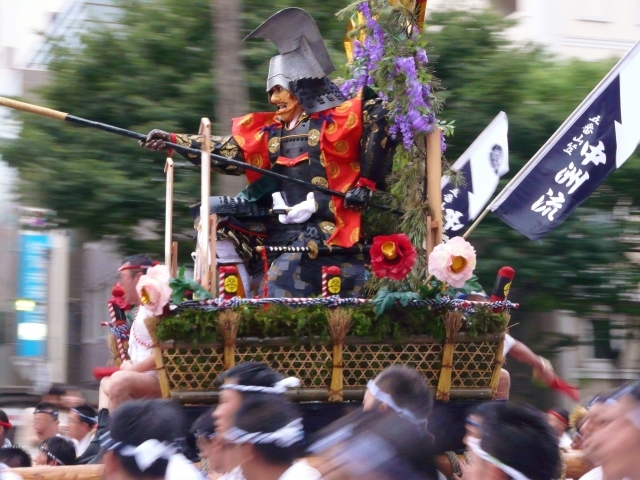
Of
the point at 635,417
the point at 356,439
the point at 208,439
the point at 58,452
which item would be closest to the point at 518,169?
the point at 58,452

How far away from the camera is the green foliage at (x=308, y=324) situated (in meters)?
4.55

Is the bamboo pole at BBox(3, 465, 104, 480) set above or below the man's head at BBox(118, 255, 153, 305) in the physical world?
below

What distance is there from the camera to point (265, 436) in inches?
121

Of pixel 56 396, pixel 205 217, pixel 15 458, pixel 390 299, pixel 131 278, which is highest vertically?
pixel 205 217

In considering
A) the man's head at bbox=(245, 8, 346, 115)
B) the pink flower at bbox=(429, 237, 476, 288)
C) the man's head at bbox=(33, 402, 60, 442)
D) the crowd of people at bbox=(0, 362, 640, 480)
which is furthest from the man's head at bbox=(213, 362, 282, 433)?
the man's head at bbox=(33, 402, 60, 442)

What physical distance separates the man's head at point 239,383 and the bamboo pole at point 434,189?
5.77 feet

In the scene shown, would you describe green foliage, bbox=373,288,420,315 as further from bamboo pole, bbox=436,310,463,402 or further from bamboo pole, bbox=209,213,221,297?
bamboo pole, bbox=209,213,221,297

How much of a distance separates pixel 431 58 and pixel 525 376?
9.93 feet

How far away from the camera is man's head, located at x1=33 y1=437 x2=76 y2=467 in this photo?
5840mm

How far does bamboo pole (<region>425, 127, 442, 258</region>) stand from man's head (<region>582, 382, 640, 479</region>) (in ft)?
7.49

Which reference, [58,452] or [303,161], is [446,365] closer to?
[303,161]

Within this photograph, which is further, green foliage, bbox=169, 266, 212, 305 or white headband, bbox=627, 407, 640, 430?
green foliage, bbox=169, 266, 212, 305

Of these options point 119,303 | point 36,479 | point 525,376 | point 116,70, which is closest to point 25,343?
point 116,70

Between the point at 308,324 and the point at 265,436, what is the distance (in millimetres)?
1577
